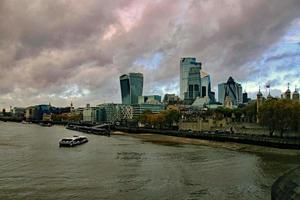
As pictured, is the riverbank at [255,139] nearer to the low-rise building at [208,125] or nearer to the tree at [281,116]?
the tree at [281,116]

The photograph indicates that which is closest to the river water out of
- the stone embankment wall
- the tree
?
the stone embankment wall

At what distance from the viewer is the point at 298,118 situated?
10494cm

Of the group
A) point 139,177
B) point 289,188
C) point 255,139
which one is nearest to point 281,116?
point 255,139

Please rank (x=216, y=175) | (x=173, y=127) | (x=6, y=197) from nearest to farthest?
(x=6, y=197) < (x=216, y=175) < (x=173, y=127)

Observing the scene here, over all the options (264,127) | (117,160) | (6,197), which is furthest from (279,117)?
(6,197)

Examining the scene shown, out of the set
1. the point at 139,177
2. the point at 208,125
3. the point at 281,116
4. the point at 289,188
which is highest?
the point at 281,116

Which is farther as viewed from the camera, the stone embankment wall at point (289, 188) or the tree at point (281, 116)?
the tree at point (281, 116)

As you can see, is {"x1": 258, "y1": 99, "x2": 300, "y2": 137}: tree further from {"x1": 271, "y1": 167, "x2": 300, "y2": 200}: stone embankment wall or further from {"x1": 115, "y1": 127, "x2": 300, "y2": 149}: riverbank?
{"x1": 271, "y1": 167, "x2": 300, "y2": 200}: stone embankment wall

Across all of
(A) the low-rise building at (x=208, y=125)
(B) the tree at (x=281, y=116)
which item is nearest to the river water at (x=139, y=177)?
(B) the tree at (x=281, y=116)

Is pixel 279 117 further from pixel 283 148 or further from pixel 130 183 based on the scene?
pixel 130 183

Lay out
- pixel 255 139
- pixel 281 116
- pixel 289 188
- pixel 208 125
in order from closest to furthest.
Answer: pixel 289 188, pixel 255 139, pixel 281 116, pixel 208 125

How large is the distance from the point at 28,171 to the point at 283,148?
5484 cm

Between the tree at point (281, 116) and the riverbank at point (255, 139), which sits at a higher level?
the tree at point (281, 116)

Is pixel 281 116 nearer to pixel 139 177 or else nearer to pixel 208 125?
pixel 208 125
